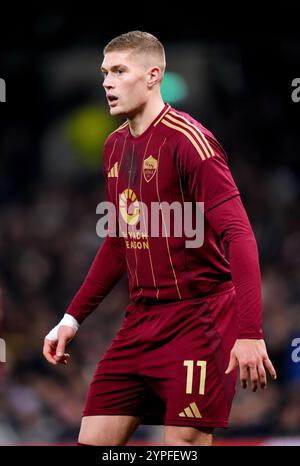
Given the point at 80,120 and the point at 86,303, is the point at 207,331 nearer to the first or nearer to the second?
the point at 86,303

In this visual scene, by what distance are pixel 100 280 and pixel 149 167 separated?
58cm

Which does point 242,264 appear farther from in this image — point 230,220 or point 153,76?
point 153,76

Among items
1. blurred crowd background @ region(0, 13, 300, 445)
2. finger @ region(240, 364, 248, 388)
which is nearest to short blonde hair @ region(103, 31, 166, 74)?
finger @ region(240, 364, 248, 388)

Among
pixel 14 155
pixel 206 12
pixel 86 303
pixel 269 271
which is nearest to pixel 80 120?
pixel 14 155

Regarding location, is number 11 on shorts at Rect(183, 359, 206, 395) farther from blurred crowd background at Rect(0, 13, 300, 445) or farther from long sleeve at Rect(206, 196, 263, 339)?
blurred crowd background at Rect(0, 13, 300, 445)

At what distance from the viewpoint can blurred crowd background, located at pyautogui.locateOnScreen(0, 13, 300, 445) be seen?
7.20m

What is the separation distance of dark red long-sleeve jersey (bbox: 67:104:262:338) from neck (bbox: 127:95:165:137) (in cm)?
2

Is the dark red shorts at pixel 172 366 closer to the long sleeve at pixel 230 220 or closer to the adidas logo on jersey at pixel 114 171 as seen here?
the long sleeve at pixel 230 220

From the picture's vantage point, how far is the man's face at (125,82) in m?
3.49

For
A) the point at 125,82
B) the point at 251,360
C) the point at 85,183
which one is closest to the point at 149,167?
the point at 125,82

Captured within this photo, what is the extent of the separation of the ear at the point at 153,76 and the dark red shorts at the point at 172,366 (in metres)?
0.82

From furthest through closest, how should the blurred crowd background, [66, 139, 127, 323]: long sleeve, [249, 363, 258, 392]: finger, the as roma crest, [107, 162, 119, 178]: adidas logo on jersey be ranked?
the blurred crowd background, [66, 139, 127, 323]: long sleeve, [107, 162, 119, 178]: adidas logo on jersey, the as roma crest, [249, 363, 258, 392]: finger

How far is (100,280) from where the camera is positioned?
150 inches
